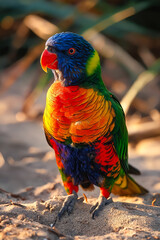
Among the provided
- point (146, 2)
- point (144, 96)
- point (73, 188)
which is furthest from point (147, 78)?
point (73, 188)

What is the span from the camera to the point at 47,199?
8.74 ft

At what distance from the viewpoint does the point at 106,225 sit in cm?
200

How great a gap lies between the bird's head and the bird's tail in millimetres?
957

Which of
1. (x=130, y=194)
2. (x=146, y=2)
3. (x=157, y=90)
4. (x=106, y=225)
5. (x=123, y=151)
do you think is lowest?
(x=157, y=90)

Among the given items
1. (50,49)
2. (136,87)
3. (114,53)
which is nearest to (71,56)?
(50,49)

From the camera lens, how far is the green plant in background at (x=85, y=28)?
4.56 meters

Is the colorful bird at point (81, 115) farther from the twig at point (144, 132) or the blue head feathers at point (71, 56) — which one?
the twig at point (144, 132)

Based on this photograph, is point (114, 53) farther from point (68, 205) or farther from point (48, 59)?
point (68, 205)

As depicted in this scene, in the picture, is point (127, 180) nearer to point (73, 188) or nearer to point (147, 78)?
point (73, 188)

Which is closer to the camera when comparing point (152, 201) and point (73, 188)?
point (73, 188)

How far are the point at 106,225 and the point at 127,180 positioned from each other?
649 mm

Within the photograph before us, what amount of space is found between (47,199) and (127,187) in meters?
0.68

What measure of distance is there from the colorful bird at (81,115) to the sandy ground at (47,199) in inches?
4.4

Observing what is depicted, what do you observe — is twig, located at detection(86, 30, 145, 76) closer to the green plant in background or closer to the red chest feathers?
the green plant in background
